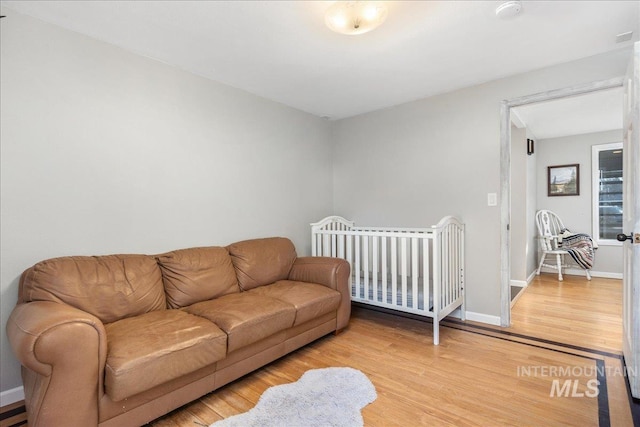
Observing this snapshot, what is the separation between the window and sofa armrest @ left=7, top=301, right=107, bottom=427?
21.5ft

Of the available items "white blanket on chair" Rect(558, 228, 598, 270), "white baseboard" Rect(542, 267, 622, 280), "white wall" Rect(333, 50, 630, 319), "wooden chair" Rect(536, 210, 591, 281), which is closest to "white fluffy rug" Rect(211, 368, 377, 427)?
"white wall" Rect(333, 50, 630, 319)

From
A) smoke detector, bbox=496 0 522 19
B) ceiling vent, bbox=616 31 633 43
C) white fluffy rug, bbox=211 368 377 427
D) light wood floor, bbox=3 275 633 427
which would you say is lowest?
light wood floor, bbox=3 275 633 427

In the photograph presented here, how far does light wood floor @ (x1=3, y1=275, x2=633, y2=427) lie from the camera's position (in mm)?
1680

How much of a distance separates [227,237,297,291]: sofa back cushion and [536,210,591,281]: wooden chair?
4.31 meters

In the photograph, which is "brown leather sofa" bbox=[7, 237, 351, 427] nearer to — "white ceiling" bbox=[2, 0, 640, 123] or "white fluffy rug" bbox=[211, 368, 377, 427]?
"white fluffy rug" bbox=[211, 368, 377, 427]

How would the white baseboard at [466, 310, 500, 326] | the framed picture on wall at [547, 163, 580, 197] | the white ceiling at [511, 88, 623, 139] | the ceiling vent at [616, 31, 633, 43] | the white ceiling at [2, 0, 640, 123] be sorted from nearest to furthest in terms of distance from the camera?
the white ceiling at [2, 0, 640, 123] → the ceiling vent at [616, 31, 633, 43] → the white baseboard at [466, 310, 500, 326] → the white ceiling at [511, 88, 623, 139] → the framed picture on wall at [547, 163, 580, 197]

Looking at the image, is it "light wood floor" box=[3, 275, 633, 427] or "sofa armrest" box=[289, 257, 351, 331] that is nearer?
"light wood floor" box=[3, 275, 633, 427]

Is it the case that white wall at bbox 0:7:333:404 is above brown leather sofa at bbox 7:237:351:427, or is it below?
above

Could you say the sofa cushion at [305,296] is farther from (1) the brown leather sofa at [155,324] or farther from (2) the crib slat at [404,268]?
(2) the crib slat at [404,268]

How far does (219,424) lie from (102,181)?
5.81ft

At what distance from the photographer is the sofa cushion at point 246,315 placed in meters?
1.90

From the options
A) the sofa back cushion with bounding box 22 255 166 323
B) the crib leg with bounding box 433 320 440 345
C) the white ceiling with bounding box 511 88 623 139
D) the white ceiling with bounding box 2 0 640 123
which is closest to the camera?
the sofa back cushion with bounding box 22 255 166 323

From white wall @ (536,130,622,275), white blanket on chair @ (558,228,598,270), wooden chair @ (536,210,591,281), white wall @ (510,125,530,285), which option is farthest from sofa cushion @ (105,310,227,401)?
white wall @ (536,130,622,275)

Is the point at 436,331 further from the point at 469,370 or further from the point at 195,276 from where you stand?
the point at 195,276
